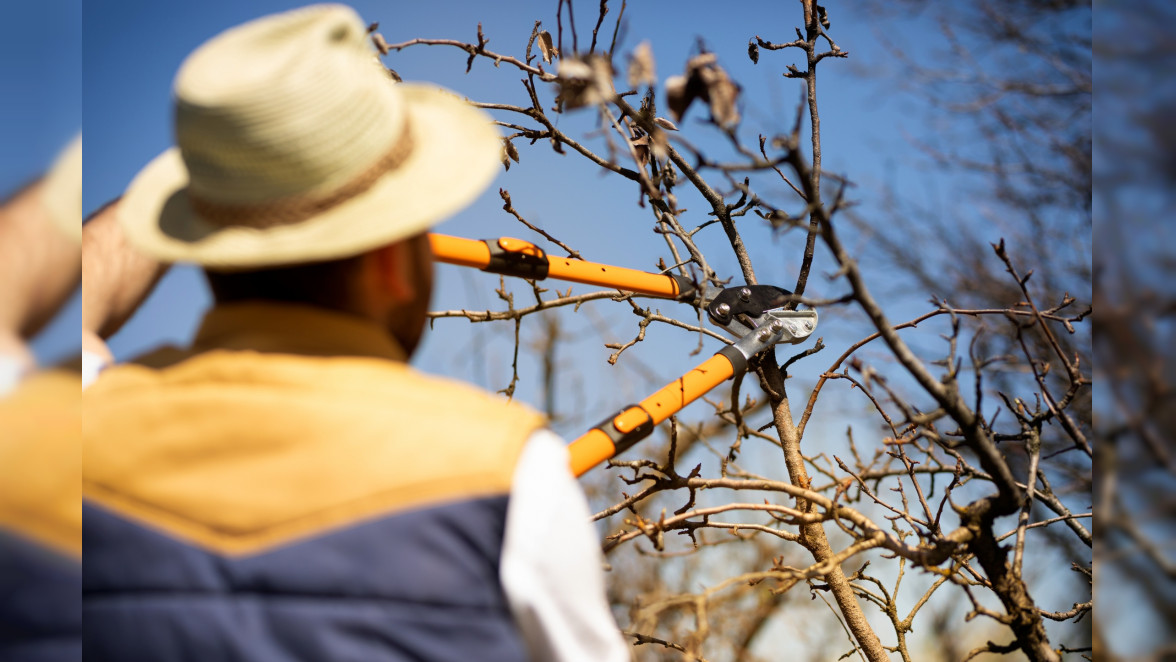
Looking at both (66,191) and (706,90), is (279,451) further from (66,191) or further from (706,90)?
(706,90)

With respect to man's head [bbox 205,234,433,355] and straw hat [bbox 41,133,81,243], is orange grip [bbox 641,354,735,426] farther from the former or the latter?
straw hat [bbox 41,133,81,243]

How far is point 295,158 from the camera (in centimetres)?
101

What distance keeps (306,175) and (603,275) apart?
1417mm

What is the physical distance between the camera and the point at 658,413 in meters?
2.00

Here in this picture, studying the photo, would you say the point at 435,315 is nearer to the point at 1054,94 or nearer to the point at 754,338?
the point at 754,338

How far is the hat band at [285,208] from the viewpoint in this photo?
1.03m

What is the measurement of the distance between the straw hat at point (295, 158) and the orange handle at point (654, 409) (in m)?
0.86

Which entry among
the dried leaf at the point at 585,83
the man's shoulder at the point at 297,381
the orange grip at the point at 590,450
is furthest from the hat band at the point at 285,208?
the orange grip at the point at 590,450

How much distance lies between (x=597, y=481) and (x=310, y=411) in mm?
8916

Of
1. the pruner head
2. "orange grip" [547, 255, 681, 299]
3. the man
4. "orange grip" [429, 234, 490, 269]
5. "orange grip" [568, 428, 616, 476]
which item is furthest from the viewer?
the pruner head

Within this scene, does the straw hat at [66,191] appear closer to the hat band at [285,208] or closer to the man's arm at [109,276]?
the hat band at [285,208]

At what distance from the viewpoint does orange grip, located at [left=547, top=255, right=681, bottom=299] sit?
2383 millimetres

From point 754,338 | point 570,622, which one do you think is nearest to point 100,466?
point 570,622

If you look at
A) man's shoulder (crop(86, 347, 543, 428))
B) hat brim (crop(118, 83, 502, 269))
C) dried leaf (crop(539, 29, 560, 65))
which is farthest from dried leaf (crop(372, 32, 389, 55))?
man's shoulder (crop(86, 347, 543, 428))
